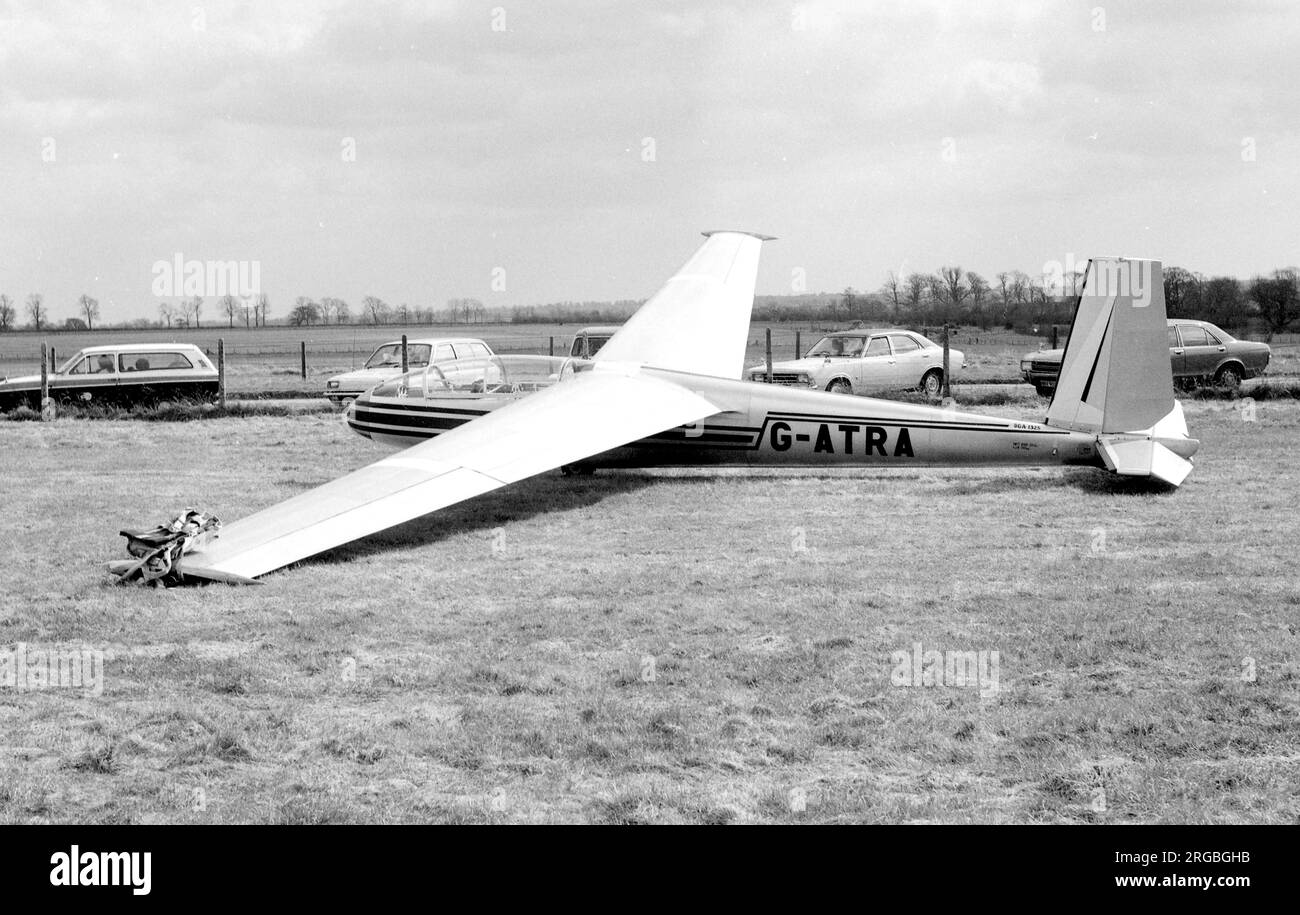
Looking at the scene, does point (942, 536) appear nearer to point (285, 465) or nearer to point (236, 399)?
point (285, 465)

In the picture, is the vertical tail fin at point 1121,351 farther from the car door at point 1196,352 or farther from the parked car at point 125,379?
the parked car at point 125,379

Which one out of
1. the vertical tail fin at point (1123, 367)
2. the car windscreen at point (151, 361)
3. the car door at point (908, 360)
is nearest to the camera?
the vertical tail fin at point (1123, 367)

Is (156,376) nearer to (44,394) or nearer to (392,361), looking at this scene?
(44,394)

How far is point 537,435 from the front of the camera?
1248 centimetres

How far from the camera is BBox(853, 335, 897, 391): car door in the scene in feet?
83.0

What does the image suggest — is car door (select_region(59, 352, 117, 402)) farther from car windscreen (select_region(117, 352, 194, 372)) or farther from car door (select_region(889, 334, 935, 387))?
car door (select_region(889, 334, 935, 387))

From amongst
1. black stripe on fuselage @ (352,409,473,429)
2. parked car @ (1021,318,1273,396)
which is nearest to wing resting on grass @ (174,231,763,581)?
black stripe on fuselage @ (352,409,473,429)

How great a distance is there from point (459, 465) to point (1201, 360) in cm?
2063

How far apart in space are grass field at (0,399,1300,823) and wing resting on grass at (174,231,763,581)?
367mm

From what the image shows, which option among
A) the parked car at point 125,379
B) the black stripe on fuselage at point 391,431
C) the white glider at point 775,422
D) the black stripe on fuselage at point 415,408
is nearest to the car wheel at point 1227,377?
the white glider at point 775,422

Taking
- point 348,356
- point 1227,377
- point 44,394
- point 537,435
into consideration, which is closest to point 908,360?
point 1227,377

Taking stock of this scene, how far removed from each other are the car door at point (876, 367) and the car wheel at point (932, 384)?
100cm

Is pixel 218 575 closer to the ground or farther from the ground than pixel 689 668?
farther from the ground

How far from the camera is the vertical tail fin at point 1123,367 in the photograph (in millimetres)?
13367
